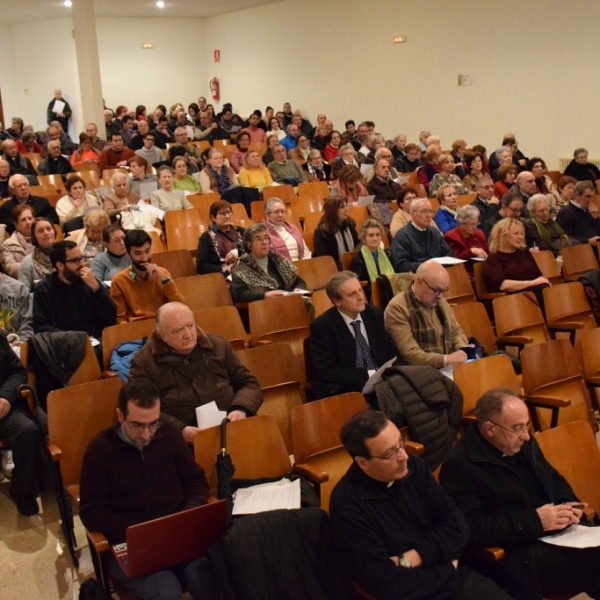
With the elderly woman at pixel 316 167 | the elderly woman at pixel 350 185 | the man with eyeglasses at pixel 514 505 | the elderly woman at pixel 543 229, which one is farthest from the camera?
the elderly woman at pixel 316 167

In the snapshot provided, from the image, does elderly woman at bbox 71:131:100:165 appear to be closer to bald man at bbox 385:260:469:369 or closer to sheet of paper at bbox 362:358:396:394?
bald man at bbox 385:260:469:369

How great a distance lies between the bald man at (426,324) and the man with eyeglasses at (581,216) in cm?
292

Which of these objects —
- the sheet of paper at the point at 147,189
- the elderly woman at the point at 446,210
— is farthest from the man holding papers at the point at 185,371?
the sheet of paper at the point at 147,189

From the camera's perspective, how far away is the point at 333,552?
91.7 inches

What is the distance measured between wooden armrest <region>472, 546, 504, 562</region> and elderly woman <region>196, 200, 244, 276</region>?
2971 mm

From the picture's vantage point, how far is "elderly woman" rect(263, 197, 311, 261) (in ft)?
17.6

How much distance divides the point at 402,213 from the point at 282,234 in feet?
3.74

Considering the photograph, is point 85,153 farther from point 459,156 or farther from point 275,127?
point 459,156

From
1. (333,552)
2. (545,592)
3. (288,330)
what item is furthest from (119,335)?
(545,592)

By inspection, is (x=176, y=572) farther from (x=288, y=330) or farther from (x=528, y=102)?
(x=528, y=102)

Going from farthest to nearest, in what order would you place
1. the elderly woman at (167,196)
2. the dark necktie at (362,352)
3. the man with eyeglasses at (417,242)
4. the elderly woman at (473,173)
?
the elderly woman at (473,173) < the elderly woman at (167,196) < the man with eyeglasses at (417,242) < the dark necktie at (362,352)

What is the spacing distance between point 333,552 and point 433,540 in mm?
304

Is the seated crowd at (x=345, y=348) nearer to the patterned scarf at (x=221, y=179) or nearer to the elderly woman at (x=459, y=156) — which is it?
the patterned scarf at (x=221, y=179)

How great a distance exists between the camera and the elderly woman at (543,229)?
5.94m
